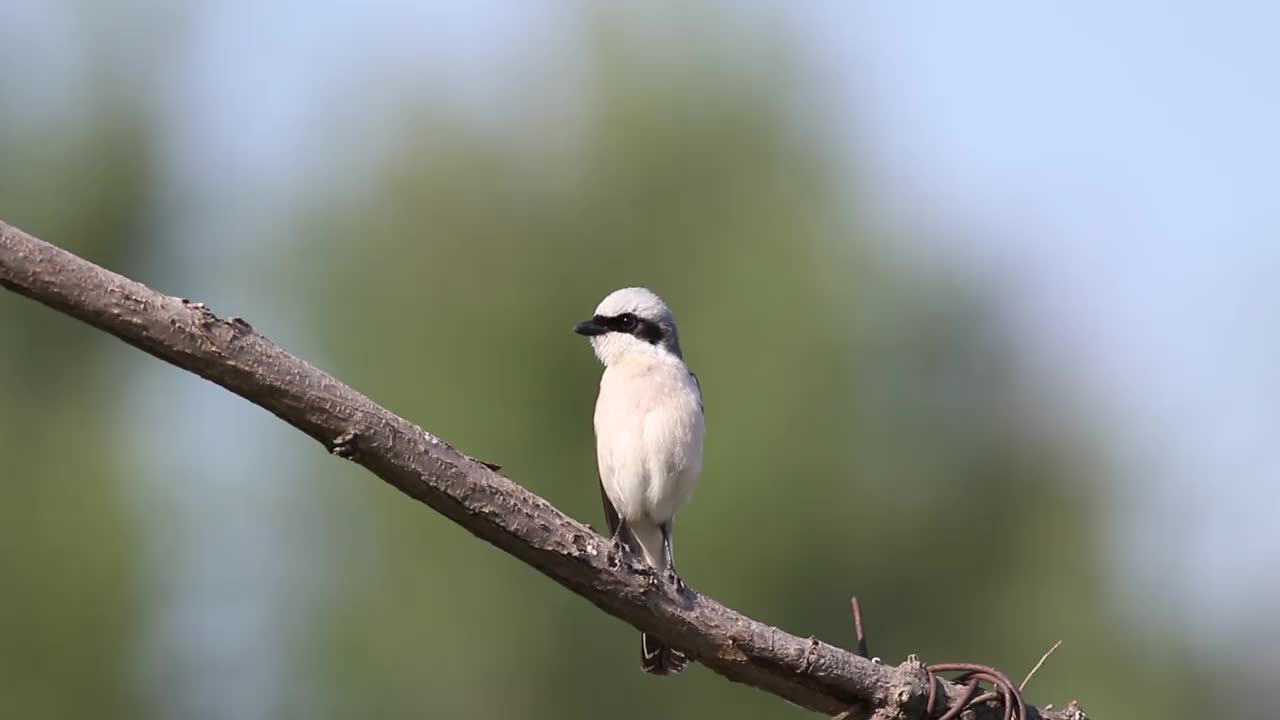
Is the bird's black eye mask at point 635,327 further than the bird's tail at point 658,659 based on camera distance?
Yes

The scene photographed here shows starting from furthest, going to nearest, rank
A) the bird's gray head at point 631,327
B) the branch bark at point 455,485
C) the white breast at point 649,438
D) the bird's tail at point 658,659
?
the bird's gray head at point 631,327
the white breast at point 649,438
the bird's tail at point 658,659
the branch bark at point 455,485

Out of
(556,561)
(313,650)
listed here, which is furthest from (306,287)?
(556,561)

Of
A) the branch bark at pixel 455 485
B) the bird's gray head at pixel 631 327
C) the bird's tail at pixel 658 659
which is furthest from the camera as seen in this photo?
the bird's gray head at pixel 631 327

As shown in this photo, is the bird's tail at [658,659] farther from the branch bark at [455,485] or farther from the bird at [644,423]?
the branch bark at [455,485]

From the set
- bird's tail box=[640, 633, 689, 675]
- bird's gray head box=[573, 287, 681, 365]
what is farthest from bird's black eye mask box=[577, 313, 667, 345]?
bird's tail box=[640, 633, 689, 675]

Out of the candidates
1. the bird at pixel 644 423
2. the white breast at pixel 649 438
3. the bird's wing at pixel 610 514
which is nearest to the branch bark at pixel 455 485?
the bird at pixel 644 423

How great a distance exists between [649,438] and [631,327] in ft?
2.39

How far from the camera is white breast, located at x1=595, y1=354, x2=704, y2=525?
21.5ft

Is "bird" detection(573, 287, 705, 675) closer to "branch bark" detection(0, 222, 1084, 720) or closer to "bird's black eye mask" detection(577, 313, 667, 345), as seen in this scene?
"bird's black eye mask" detection(577, 313, 667, 345)

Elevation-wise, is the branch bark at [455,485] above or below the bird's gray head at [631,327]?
below

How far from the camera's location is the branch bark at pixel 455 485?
3232mm

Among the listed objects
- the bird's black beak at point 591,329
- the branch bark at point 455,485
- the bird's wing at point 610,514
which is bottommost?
the branch bark at point 455,485

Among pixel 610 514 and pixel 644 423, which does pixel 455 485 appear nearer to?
pixel 644 423

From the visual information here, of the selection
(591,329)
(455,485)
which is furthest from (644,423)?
→ (455,485)
